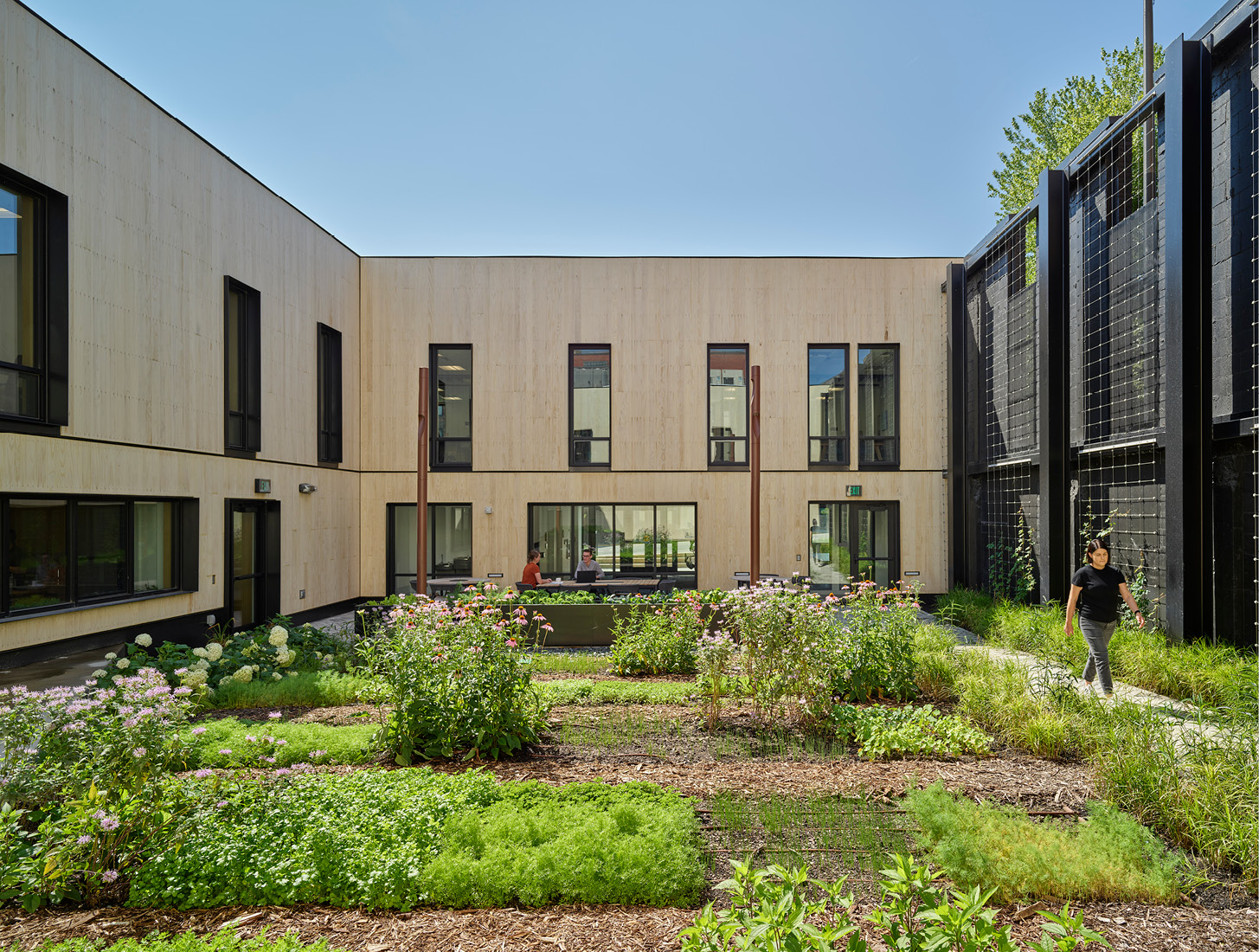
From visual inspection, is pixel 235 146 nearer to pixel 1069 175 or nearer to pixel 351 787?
pixel 351 787

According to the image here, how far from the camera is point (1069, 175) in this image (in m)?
10.7

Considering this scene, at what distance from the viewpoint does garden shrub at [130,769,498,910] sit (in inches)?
128

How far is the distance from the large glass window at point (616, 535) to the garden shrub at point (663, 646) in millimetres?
6256

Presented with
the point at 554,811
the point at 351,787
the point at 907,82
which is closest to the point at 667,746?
the point at 554,811

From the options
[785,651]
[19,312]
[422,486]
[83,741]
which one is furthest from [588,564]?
[83,741]

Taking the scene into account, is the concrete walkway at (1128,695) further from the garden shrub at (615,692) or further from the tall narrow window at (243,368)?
the tall narrow window at (243,368)

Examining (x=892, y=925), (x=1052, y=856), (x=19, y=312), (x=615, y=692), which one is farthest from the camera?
(x=19, y=312)

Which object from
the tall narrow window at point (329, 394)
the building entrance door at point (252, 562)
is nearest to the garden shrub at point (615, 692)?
the building entrance door at point (252, 562)

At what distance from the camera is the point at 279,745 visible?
16.5ft

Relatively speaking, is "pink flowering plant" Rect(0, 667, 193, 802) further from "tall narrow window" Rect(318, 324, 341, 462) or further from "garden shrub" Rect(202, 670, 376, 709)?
"tall narrow window" Rect(318, 324, 341, 462)

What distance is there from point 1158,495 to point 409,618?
28.5 feet

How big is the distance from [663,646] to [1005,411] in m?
8.41

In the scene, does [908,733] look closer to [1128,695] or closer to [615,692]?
[615,692]

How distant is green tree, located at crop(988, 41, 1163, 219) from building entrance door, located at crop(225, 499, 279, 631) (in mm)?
21479
